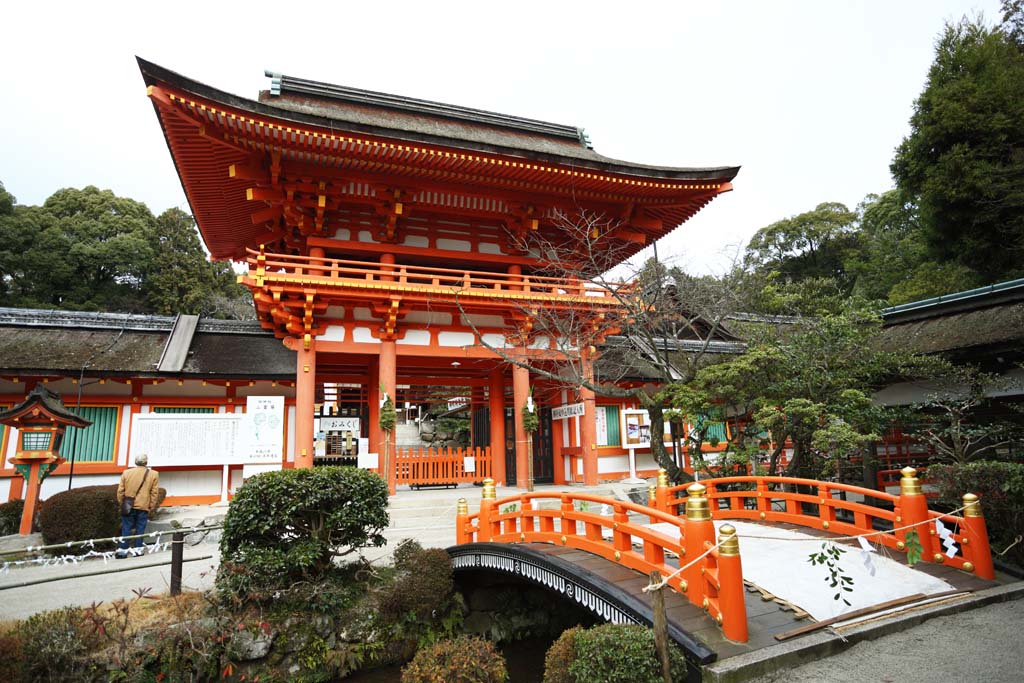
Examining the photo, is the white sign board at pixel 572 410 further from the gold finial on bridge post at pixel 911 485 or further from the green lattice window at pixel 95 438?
the green lattice window at pixel 95 438

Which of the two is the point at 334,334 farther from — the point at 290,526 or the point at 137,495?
the point at 290,526

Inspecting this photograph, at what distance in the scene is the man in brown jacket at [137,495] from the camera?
8.80 m

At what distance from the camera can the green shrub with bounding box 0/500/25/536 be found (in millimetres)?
9672

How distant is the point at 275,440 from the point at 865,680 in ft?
32.7

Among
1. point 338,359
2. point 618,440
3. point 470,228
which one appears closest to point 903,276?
point 618,440

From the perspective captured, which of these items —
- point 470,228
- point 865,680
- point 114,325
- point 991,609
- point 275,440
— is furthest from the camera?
point 470,228

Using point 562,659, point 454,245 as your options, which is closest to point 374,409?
point 454,245

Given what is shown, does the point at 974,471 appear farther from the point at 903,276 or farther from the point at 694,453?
the point at 903,276

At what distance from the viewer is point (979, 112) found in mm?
9281

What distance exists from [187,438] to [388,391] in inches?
154

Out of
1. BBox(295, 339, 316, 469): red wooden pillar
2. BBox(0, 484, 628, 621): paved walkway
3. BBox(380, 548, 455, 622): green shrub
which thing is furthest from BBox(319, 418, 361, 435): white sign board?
BBox(380, 548, 455, 622): green shrub

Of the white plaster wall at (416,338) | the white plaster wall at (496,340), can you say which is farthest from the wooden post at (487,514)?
the white plaster wall at (496,340)

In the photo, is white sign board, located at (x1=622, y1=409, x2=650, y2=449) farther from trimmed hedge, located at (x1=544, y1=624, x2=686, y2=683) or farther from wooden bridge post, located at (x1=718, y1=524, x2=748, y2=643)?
trimmed hedge, located at (x1=544, y1=624, x2=686, y2=683)

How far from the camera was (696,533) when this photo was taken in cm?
484
